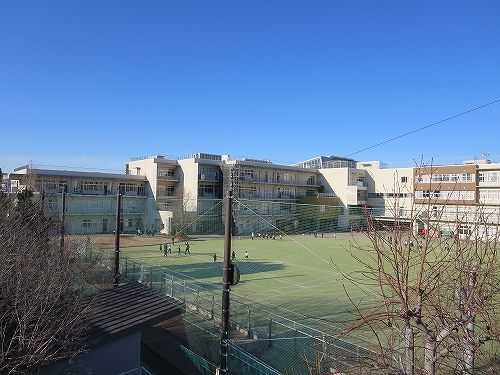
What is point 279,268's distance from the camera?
16.6 m

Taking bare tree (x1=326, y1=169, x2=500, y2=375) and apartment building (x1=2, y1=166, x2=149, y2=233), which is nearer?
bare tree (x1=326, y1=169, x2=500, y2=375)

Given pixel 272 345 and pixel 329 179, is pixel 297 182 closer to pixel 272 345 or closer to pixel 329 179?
pixel 329 179

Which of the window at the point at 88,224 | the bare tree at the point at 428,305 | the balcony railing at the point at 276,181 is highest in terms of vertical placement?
the balcony railing at the point at 276,181

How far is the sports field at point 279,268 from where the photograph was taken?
440 inches

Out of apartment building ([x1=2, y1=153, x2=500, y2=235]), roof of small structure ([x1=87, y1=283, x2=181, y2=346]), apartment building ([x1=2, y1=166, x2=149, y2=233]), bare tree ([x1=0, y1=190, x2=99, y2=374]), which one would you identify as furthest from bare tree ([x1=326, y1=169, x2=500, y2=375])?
apartment building ([x1=2, y1=166, x2=149, y2=233])

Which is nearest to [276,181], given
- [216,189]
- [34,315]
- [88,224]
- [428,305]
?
[216,189]

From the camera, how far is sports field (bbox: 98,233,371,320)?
11.2 metres

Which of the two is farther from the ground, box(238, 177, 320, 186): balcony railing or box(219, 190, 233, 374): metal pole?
box(238, 177, 320, 186): balcony railing

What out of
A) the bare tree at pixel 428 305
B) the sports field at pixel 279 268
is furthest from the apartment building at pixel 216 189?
the bare tree at pixel 428 305

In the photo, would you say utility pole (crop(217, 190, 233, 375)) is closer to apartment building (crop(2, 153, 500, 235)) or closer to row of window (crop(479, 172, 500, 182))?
apartment building (crop(2, 153, 500, 235))

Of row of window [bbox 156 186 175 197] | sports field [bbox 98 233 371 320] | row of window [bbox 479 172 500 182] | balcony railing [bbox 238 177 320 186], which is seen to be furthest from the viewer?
balcony railing [bbox 238 177 320 186]

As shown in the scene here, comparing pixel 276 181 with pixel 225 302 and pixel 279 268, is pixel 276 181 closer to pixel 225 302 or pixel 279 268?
pixel 279 268

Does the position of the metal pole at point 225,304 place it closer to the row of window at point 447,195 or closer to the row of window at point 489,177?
the row of window at point 447,195

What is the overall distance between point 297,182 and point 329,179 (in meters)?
3.20
